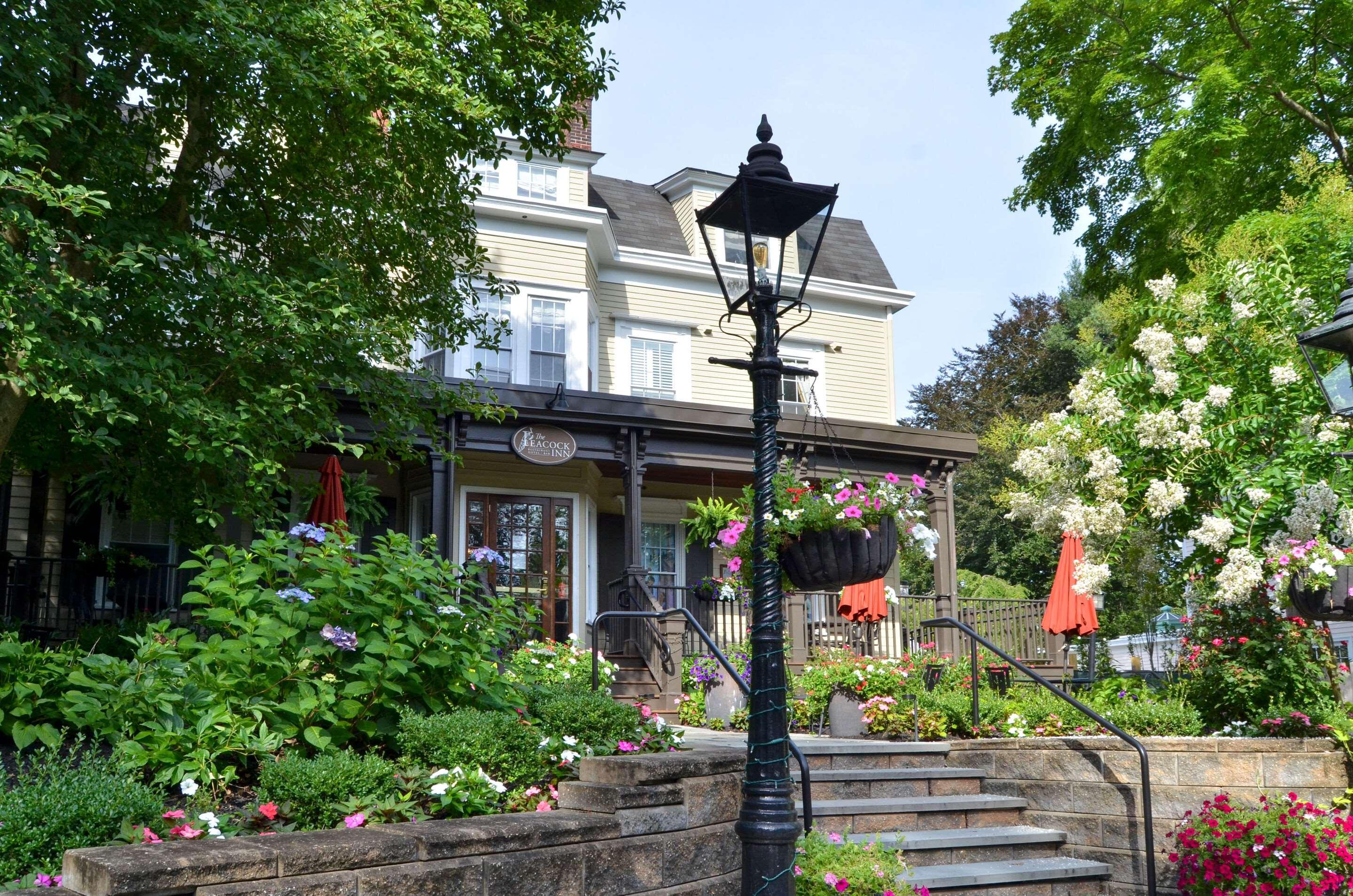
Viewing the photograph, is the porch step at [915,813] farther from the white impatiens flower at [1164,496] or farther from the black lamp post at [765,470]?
the black lamp post at [765,470]

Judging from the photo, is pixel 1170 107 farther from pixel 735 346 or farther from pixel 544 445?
pixel 544 445

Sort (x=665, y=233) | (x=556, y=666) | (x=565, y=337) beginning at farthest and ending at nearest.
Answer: (x=665, y=233)
(x=565, y=337)
(x=556, y=666)

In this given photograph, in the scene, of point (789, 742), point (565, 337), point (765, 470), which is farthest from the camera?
point (565, 337)

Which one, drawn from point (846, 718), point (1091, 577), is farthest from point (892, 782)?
point (1091, 577)

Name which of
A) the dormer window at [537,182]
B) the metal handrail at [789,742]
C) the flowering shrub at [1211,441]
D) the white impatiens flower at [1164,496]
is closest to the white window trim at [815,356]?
the dormer window at [537,182]

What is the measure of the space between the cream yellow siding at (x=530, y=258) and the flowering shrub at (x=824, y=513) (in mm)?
9795

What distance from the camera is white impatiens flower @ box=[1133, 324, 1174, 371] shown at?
7.87 m

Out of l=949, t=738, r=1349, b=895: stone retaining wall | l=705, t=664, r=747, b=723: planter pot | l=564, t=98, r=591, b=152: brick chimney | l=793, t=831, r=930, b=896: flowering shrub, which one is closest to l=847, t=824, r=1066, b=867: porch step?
l=949, t=738, r=1349, b=895: stone retaining wall

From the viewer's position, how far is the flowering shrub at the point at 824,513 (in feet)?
16.1

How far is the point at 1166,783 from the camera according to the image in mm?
7172

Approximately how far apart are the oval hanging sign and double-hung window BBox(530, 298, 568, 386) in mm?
1834

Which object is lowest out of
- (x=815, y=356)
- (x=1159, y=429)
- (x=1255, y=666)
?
(x=1255, y=666)

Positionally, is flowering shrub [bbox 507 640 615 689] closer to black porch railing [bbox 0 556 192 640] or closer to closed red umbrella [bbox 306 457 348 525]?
closed red umbrella [bbox 306 457 348 525]

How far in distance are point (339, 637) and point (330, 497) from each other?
20.1 ft
